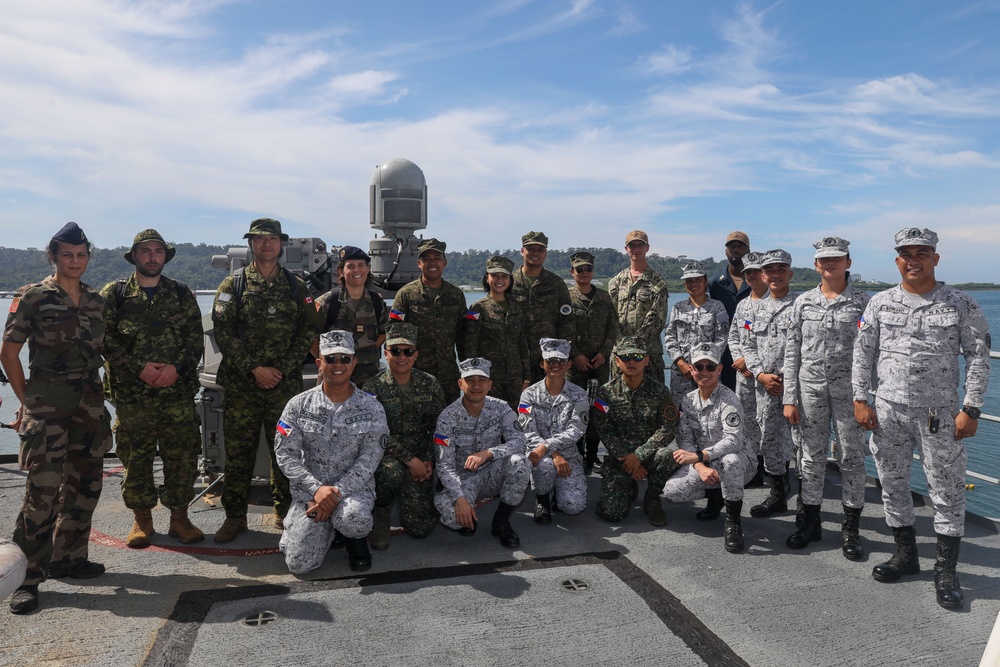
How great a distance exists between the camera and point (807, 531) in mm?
4133

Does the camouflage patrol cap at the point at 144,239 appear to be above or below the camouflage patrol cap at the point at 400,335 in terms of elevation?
above

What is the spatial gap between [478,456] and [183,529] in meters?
2.00

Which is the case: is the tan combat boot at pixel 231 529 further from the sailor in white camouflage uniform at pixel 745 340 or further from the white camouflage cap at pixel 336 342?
the sailor in white camouflage uniform at pixel 745 340

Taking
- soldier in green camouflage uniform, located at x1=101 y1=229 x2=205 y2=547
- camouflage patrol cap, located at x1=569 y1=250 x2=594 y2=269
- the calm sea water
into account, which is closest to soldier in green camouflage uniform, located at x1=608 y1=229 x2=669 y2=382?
camouflage patrol cap, located at x1=569 y1=250 x2=594 y2=269

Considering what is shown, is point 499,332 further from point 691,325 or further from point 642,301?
point 691,325

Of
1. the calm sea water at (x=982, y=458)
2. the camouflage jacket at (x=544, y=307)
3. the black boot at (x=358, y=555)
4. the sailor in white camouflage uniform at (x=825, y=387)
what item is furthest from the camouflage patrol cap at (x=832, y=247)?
the calm sea water at (x=982, y=458)

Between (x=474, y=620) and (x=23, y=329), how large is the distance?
2831 mm

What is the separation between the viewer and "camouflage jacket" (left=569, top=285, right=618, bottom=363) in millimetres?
5605

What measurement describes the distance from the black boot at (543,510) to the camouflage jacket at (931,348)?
211 cm

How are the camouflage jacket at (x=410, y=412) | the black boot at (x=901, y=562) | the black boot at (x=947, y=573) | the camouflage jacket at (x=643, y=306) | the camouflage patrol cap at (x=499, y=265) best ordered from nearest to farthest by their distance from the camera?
the black boot at (x=947, y=573)
the black boot at (x=901, y=562)
the camouflage jacket at (x=410, y=412)
the camouflage patrol cap at (x=499, y=265)
the camouflage jacket at (x=643, y=306)

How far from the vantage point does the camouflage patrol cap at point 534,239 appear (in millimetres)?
5504

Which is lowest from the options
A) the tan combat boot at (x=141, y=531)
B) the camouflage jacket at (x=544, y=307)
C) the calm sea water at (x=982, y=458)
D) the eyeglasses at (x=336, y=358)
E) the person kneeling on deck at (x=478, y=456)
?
the calm sea water at (x=982, y=458)

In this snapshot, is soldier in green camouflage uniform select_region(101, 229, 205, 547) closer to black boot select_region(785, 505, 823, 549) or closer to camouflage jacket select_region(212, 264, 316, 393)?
camouflage jacket select_region(212, 264, 316, 393)

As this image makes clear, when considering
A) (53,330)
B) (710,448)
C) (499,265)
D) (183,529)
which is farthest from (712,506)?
(53,330)
